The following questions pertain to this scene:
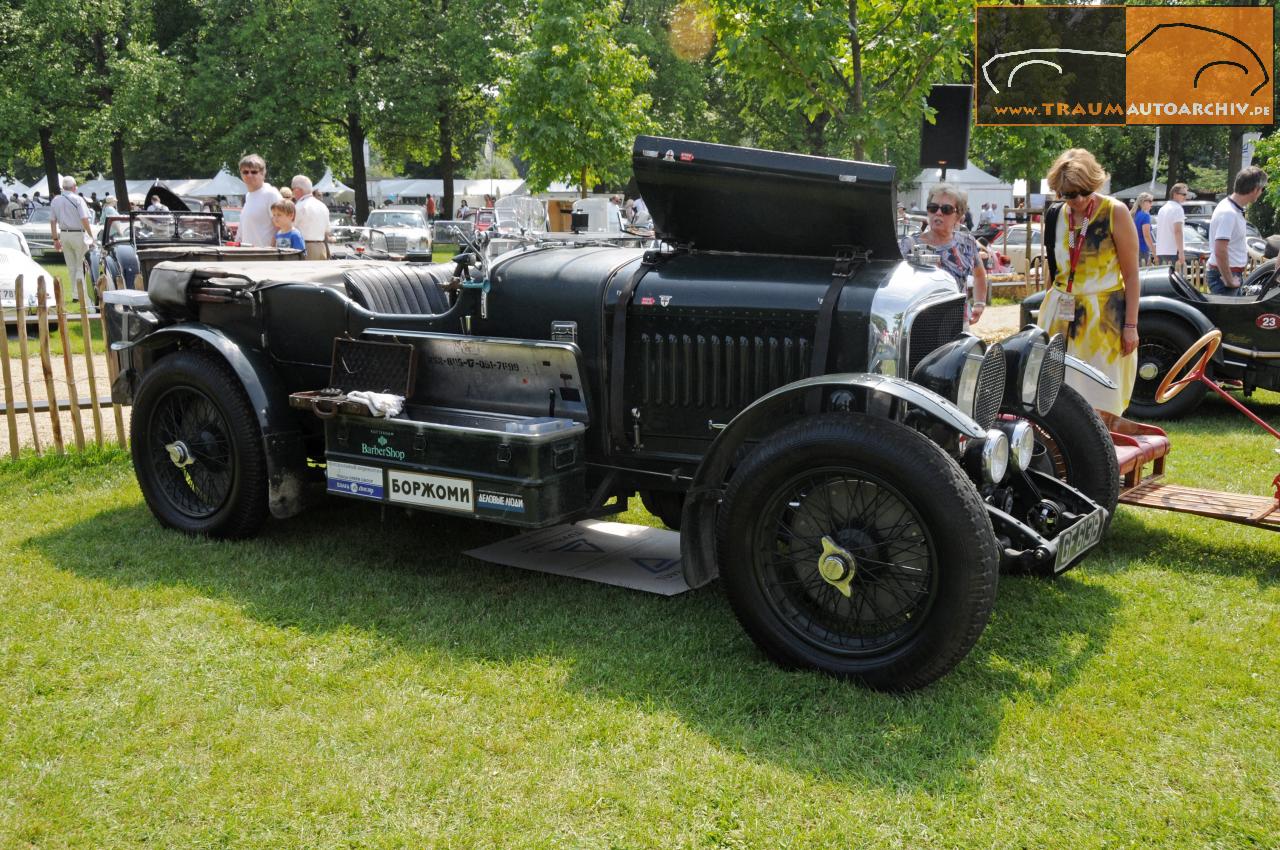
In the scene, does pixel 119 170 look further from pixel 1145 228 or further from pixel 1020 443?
pixel 1020 443

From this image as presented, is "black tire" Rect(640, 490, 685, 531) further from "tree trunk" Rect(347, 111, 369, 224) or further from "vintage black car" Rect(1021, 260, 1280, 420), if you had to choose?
"tree trunk" Rect(347, 111, 369, 224)

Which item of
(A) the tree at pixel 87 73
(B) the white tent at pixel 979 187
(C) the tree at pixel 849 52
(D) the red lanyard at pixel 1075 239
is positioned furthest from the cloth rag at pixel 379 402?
(B) the white tent at pixel 979 187

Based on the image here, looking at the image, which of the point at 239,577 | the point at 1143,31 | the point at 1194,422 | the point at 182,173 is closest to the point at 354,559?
the point at 239,577

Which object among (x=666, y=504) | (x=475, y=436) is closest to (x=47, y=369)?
(x=475, y=436)

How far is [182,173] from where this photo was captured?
164ft

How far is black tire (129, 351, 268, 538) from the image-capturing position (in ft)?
17.0

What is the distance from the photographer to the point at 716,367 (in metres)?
4.41

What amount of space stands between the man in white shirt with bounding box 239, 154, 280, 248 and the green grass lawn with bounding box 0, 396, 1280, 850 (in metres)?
4.90

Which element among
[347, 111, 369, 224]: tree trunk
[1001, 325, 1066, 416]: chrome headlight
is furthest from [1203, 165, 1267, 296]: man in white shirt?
[347, 111, 369, 224]: tree trunk

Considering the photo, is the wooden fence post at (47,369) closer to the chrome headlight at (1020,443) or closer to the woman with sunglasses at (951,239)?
the woman with sunglasses at (951,239)

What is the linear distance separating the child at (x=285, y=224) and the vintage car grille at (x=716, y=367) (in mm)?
5446

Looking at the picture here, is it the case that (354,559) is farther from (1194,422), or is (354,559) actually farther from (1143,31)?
(1143,31)

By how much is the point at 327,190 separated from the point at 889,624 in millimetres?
42080

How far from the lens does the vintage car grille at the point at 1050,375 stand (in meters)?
4.59
